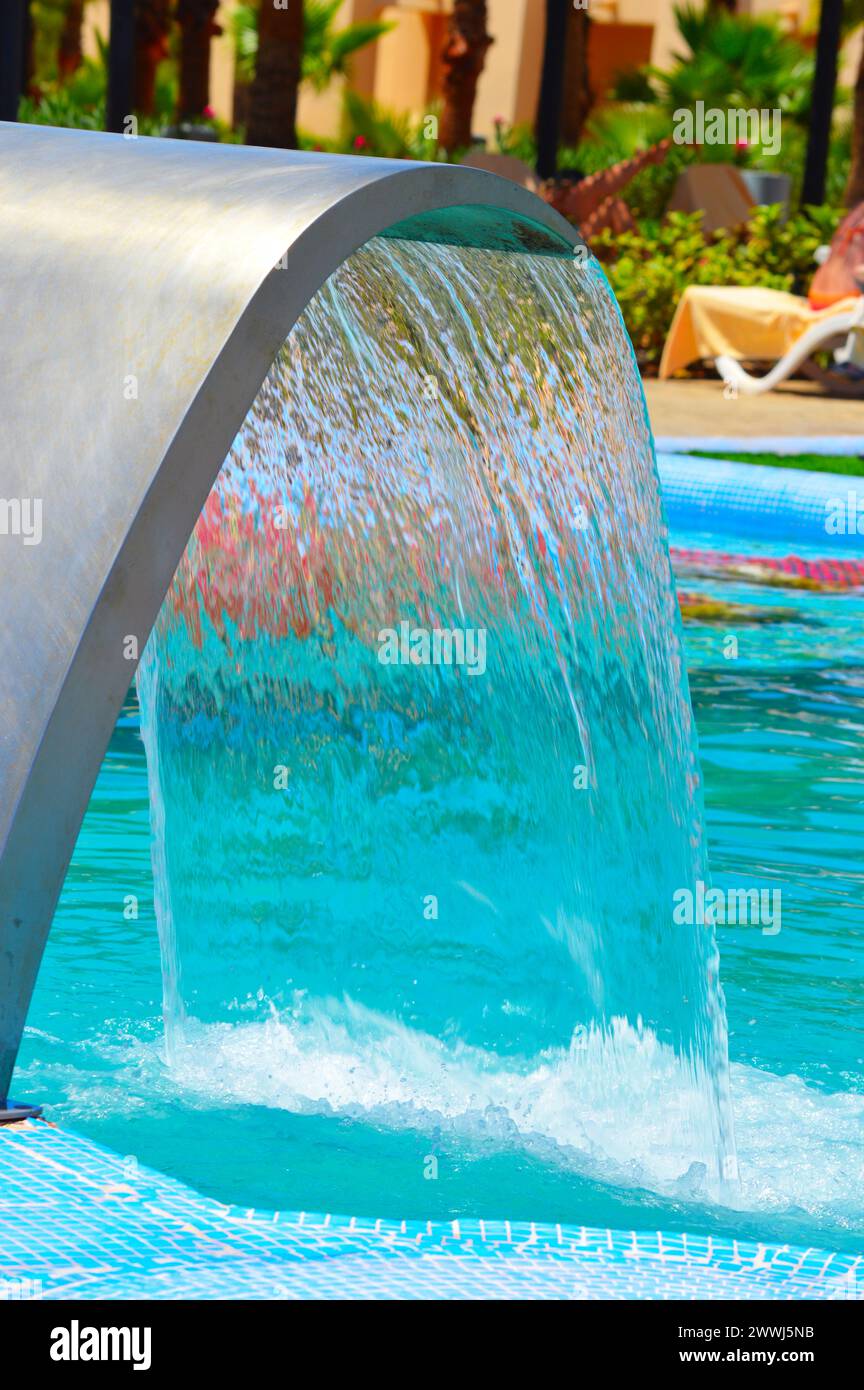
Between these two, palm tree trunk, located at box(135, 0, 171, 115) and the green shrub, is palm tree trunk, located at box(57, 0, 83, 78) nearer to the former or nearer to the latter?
palm tree trunk, located at box(135, 0, 171, 115)

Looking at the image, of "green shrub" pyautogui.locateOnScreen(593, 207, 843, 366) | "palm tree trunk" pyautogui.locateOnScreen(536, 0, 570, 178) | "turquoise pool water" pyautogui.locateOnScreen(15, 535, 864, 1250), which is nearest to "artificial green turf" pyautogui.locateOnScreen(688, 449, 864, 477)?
"turquoise pool water" pyautogui.locateOnScreen(15, 535, 864, 1250)

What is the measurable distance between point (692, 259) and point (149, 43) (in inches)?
420

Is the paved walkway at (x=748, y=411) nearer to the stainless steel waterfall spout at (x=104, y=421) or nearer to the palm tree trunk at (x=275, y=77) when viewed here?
the palm tree trunk at (x=275, y=77)

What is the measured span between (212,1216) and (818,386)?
11777 millimetres

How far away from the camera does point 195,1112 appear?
328 cm

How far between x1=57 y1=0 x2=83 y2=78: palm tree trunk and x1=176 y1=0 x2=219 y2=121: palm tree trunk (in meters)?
9.29

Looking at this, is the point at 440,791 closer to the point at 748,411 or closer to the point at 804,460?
the point at 804,460

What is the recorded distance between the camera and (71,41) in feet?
102

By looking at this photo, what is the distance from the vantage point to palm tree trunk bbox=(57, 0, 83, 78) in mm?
30234

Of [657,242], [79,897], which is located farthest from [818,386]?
[79,897]

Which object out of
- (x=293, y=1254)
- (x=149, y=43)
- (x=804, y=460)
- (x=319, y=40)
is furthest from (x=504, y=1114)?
(x=319, y=40)

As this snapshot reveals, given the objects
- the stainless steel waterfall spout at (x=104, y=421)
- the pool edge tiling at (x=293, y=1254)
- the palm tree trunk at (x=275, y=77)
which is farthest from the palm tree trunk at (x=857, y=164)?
the pool edge tiling at (x=293, y=1254)
